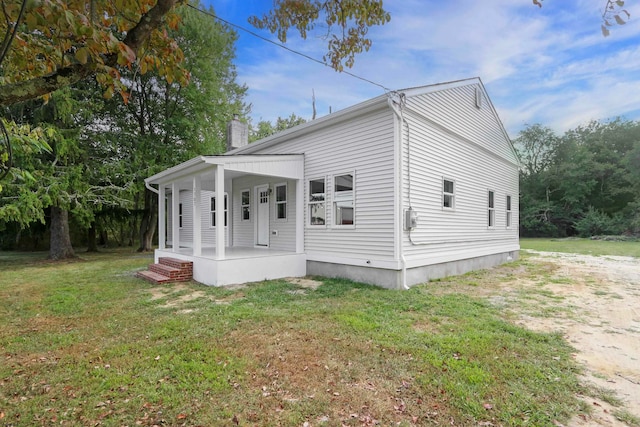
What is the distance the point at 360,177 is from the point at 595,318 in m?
4.92

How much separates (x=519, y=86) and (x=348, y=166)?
8.83m

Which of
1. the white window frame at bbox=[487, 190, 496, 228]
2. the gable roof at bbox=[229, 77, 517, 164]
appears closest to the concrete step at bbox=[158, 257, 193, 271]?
the gable roof at bbox=[229, 77, 517, 164]

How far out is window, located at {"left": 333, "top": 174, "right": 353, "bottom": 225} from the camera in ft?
26.6

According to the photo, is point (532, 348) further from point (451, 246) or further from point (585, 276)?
point (585, 276)

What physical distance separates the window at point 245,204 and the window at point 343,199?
3979mm

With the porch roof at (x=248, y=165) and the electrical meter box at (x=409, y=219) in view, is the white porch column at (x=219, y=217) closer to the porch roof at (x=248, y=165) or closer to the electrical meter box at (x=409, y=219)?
the porch roof at (x=248, y=165)

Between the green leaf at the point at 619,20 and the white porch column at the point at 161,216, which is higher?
the green leaf at the point at 619,20

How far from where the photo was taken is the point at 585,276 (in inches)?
358

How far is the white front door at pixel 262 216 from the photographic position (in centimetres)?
1052

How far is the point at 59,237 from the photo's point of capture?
561 inches

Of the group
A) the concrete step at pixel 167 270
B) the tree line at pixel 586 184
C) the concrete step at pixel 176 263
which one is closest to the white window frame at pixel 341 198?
the concrete step at pixel 176 263

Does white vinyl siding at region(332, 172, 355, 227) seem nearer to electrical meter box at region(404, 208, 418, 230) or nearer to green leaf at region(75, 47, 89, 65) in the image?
electrical meter box at region(404, 208, 418, 230)

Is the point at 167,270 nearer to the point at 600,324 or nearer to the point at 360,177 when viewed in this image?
the point at 360,177

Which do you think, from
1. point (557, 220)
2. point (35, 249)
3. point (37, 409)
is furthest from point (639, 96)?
point (35, 249)
